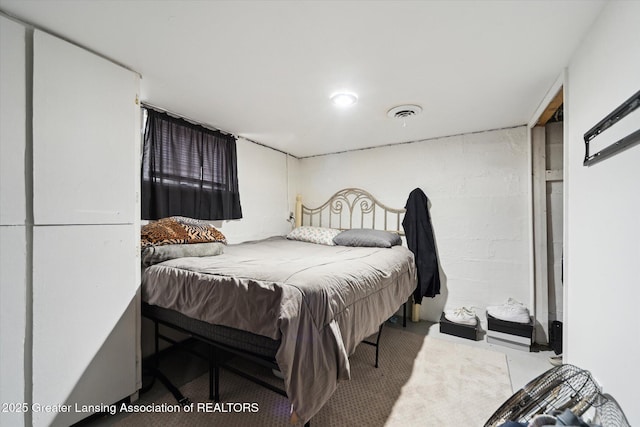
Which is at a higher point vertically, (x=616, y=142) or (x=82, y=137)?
(x=82, y=137)

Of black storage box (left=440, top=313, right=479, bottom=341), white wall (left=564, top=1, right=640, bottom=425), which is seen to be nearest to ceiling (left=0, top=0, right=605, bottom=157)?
white wall (left=564, top=1, right=640, bottom=425)

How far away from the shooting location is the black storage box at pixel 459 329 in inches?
107

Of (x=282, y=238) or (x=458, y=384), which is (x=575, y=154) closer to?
(x=458, y=384)

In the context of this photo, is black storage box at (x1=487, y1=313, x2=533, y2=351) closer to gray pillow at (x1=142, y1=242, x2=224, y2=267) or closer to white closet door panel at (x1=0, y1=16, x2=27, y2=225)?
gray pillow at (x1=142, y1=242, x2=224, y2=267)

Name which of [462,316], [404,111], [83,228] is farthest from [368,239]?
[83,228]

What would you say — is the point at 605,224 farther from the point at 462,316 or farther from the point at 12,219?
the point at 12,219

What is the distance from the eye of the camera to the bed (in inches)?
47.1

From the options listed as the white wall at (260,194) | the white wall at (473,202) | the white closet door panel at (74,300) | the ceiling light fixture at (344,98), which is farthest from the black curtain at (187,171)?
the white wall at (473,202)

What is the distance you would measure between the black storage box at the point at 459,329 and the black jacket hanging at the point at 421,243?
0.32m

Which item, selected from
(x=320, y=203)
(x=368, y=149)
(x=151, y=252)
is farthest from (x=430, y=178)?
(x=151, y=252)

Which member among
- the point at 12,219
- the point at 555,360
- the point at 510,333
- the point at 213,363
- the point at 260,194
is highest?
the point at 260,194

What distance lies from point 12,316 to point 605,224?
2.82m

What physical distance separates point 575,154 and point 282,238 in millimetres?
2961

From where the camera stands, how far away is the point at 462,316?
2.80m
